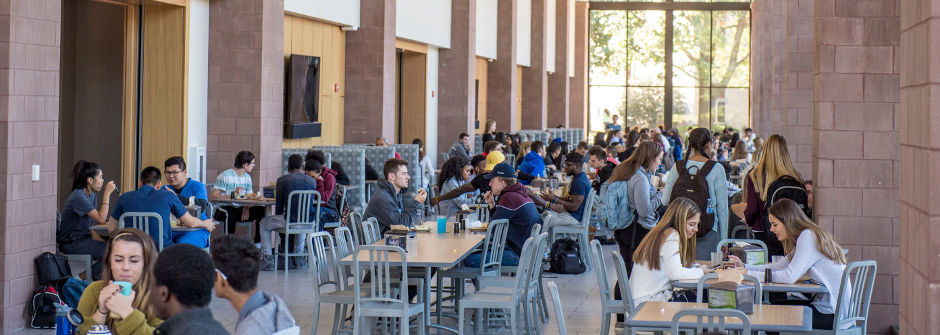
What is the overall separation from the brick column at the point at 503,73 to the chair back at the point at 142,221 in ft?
60.9

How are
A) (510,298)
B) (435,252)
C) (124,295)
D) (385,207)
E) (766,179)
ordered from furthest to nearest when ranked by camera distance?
(385,207) → (766,179) → (435,252) → (510,298) → (124,295)

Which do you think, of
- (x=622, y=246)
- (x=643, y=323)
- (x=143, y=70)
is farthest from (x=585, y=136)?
(x=643, y=323)

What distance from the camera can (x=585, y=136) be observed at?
39219 millimetres

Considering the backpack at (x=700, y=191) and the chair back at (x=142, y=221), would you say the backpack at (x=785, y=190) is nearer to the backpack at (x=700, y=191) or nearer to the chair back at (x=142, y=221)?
the backpack at (x=700, y=191)

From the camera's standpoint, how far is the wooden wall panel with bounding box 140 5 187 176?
474 inches

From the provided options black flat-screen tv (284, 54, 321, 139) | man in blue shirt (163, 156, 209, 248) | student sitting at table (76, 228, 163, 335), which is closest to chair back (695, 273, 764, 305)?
student sitting at table (76, 228, 163, 335)

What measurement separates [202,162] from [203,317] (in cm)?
968

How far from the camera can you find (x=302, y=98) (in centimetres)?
1505

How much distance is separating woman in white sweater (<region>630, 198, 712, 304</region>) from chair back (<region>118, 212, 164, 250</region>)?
3876 millimetres

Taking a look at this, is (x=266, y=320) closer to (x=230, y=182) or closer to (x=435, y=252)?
(x=435, y=252)

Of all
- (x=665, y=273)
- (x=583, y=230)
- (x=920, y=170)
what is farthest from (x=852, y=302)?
(x=583, y=230)

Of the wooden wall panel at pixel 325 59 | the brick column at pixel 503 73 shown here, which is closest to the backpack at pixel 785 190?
the wooden wall panel at pixel 325 59

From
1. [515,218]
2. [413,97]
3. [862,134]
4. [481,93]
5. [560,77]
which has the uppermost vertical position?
[560,77]

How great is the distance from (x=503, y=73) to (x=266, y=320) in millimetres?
23198
